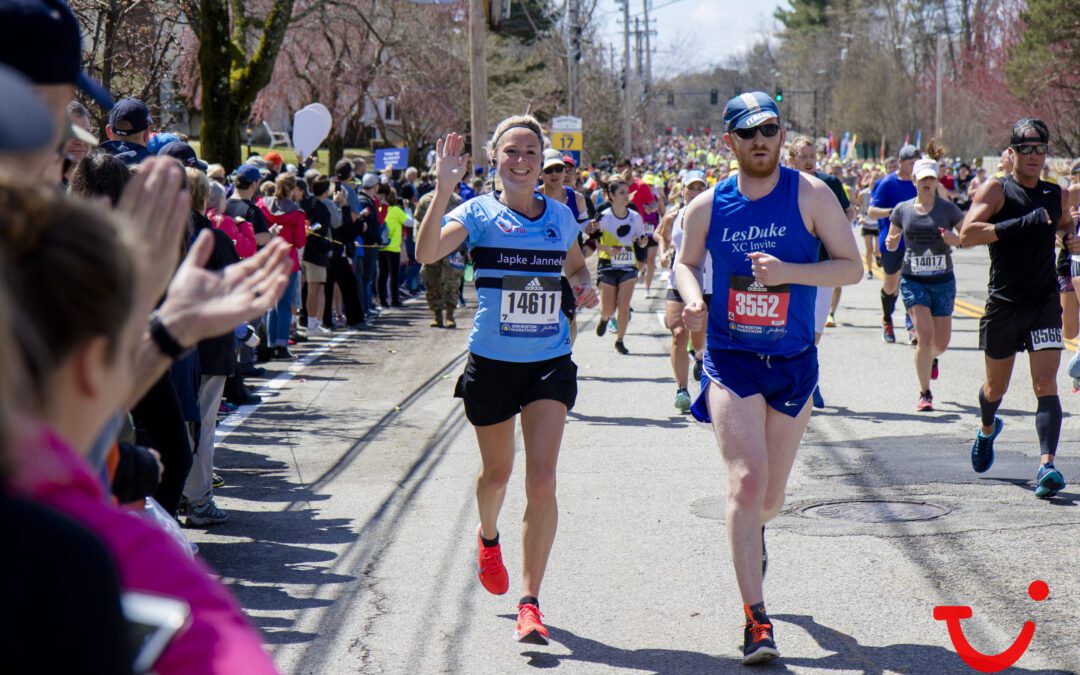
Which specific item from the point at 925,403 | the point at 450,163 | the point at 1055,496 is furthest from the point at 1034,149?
the point at 450,163

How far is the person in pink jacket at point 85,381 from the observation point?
57.8 inches

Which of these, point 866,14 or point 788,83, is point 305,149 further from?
point 788,83

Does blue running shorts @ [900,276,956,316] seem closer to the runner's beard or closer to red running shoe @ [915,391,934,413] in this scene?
red running shoe @ [915,391,934,413]

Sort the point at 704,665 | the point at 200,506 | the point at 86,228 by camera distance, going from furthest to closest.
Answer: the point at 200,506, the point at 704,665, the point at 86,228

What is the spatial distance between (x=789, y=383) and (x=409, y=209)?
56.9 ft

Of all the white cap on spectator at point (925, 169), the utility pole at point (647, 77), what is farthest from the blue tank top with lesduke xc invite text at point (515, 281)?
the utility pole at point (647, 77)

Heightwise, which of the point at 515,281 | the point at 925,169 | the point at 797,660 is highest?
the point at 925,169

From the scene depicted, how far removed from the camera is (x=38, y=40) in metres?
2.33

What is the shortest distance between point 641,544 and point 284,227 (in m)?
8.21

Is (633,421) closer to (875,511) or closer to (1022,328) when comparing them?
(875,511)

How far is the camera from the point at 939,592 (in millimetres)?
5844

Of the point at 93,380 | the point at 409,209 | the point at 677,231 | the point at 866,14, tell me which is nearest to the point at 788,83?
the point at 866,14

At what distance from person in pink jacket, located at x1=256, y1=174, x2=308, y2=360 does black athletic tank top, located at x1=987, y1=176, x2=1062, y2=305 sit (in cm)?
775

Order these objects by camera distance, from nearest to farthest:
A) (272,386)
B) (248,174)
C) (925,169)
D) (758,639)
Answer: (758,639) < (925,169) < (248,174) < (272,386)
